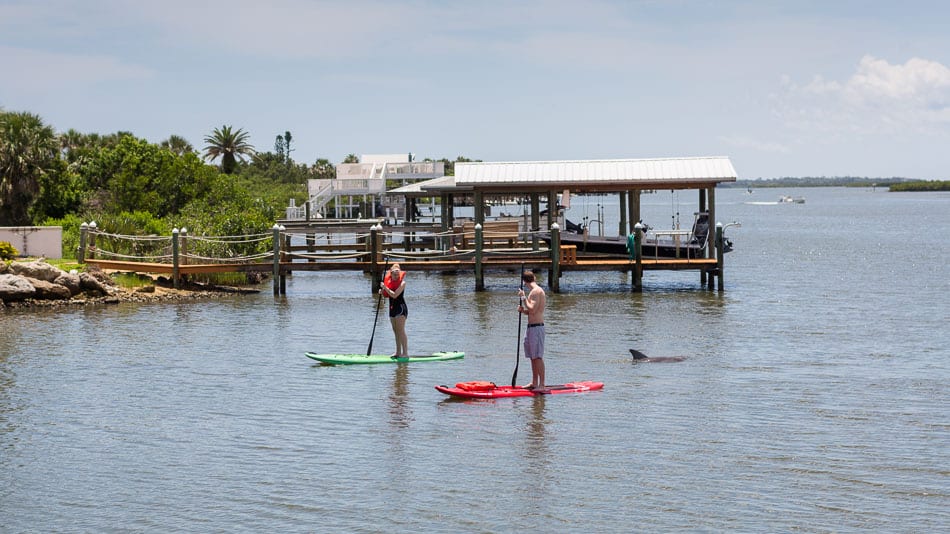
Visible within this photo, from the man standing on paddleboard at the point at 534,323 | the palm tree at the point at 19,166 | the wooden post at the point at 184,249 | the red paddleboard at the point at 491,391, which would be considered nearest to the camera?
the man standing on paddleboard at the point at 534,323

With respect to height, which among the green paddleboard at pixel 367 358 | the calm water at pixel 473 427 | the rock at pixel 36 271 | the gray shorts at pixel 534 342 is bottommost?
the calm water at pixel 473 427

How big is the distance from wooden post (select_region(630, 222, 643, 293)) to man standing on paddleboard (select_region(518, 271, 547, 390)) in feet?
Result: 53.7

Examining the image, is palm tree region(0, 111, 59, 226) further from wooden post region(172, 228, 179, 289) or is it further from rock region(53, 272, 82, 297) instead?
rock region(53, 272, 82, 297)

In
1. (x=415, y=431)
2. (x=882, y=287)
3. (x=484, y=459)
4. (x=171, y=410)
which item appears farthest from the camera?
(x=882, y=287)

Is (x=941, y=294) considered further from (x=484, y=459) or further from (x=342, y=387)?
(x=484, y=459)

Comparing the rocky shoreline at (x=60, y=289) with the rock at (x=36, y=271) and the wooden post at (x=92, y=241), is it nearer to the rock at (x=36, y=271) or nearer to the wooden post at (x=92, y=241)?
the rock at (x=36, y=271)

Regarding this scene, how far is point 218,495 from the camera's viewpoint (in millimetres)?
13797

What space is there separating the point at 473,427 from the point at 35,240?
86.0 ft

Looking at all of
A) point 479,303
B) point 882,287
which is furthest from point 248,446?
point 882,287

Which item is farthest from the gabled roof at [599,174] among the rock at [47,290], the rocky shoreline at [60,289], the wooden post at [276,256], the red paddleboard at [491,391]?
the red paddleboard at [491,391]

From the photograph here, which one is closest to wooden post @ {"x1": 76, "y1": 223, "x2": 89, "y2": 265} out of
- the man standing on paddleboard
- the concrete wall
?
the concrete wall

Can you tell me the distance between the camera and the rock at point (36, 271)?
108 ft

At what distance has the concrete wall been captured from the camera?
38156 mm

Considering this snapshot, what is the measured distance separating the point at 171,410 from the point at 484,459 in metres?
6.14
